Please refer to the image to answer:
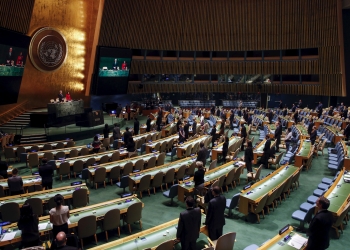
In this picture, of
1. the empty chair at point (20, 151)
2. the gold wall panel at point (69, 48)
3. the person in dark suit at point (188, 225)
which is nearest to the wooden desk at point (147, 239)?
the person in dark suit at point (188, 225)

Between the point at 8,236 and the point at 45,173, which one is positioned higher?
the point at 45,173

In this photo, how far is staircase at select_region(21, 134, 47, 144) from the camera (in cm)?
1512

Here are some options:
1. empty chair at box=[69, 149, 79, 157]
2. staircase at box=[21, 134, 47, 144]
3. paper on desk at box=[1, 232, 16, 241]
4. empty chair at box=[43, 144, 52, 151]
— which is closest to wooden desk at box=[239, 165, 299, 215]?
paper on desk at box=[1, 232, 16, 241]

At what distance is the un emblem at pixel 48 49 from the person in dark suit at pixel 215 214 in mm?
17652

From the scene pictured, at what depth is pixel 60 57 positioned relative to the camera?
2092cm

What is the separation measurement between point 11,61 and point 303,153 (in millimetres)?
14630

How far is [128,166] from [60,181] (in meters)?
2.58

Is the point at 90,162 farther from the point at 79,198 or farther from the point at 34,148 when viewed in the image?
the point at 34,148

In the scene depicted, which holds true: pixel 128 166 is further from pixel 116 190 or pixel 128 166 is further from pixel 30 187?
pixel 30 187

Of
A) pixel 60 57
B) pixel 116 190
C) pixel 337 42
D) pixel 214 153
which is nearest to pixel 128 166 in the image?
pixel 116 190

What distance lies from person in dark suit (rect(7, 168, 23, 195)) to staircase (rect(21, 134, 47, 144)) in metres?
8.25

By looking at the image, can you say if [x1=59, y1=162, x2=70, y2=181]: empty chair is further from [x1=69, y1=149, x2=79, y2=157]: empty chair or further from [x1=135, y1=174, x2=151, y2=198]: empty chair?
[x1=135, y1=174, x2=151, y2=198]: empty chair

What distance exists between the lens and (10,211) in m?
6.62

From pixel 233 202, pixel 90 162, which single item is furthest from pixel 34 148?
pixel 233 202
